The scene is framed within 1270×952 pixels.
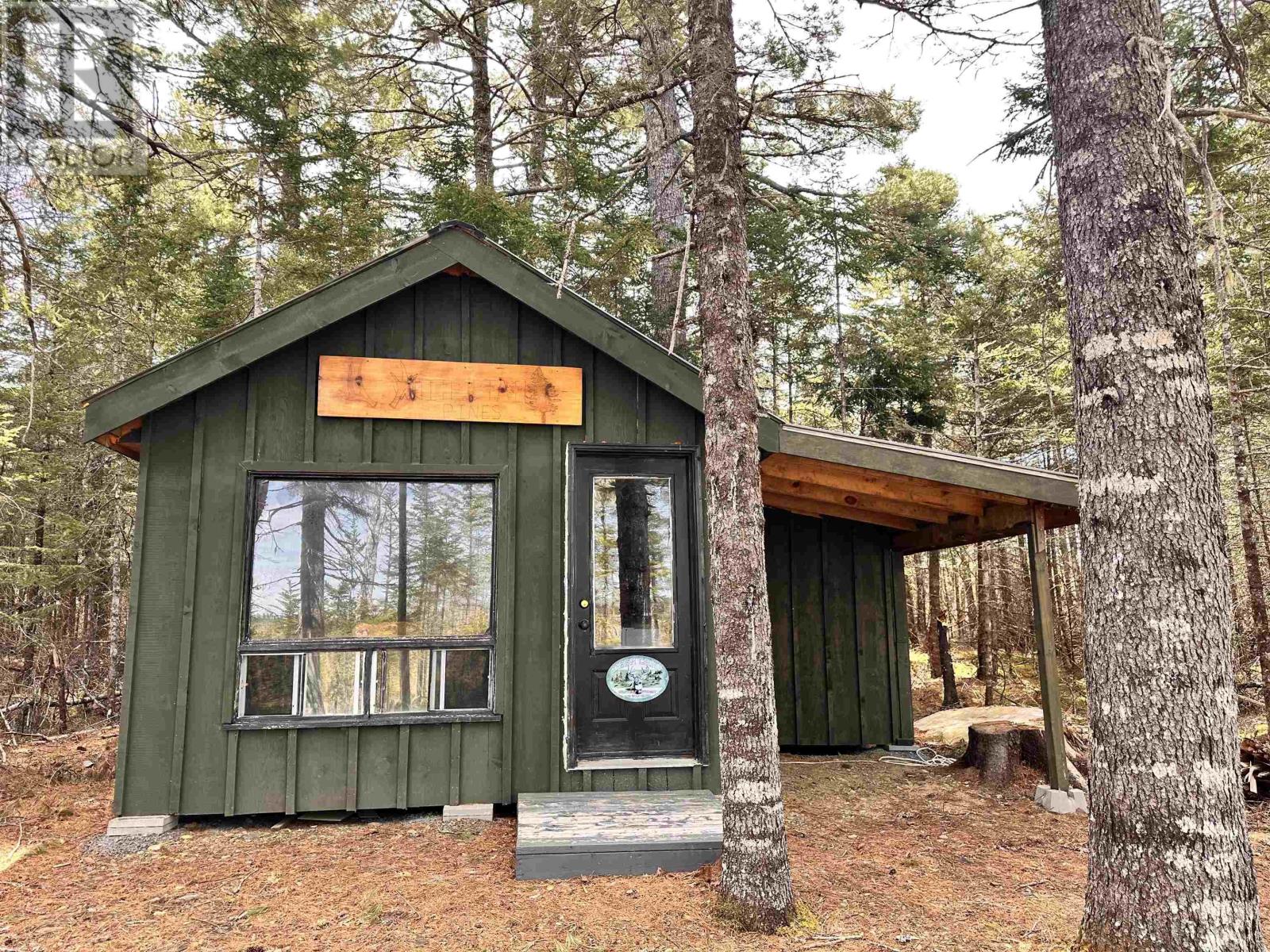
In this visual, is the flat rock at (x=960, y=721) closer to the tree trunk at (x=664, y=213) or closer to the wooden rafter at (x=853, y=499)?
the wooden rafter at (x=853, y=499)

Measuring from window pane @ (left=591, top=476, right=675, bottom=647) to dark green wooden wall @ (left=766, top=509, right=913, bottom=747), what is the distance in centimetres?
289

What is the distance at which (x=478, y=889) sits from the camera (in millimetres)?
3895

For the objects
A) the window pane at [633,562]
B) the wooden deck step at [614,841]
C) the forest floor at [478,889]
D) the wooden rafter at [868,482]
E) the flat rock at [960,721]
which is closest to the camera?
the forest floor at [478,889]

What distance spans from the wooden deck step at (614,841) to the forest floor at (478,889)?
84mm

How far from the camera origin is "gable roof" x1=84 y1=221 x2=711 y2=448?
4766 mm

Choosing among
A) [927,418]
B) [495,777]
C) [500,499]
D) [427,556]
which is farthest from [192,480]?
[927,418]

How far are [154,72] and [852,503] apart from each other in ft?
19.5

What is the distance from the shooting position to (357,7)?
25.9 ft

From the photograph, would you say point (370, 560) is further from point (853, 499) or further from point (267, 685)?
point (853, 499)

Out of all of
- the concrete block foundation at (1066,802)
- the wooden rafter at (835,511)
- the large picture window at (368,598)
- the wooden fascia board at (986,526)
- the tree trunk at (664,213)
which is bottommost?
the concrete block foundation at (1066,802)

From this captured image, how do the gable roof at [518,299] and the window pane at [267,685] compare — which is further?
the window pane at [267,685]

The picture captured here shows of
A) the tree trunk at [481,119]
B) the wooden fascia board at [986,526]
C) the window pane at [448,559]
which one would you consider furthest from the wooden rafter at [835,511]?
the tree trunk at [481,119]

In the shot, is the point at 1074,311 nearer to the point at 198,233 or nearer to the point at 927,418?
the point at 927,418

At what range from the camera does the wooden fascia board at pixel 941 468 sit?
561 centimetres
